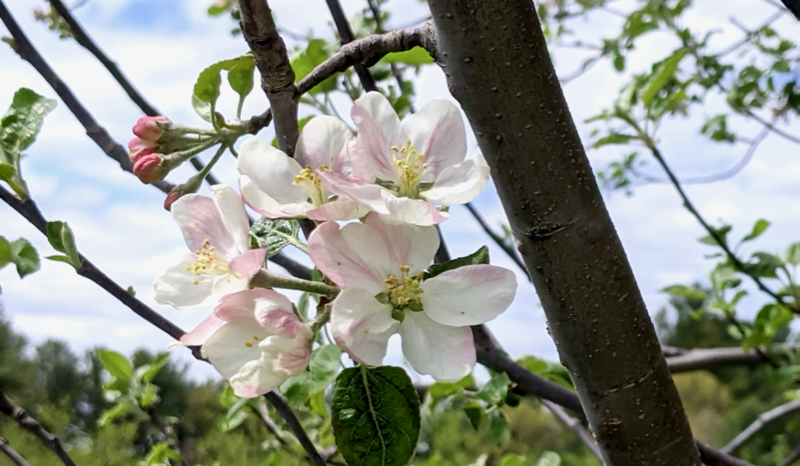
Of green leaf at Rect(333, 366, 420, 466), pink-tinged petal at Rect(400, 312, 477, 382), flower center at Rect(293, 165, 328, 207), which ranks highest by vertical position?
flower center at Rect(293, 165, 328, 207)

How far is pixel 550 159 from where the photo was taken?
35 cm

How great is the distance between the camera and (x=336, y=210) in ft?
1.13

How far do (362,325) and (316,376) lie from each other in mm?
162

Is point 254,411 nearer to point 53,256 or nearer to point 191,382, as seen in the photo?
point 53,256

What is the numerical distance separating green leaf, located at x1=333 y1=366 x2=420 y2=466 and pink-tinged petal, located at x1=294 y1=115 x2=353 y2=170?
0.44 feet

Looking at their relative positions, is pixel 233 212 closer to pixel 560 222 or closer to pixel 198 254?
pixel 198 254

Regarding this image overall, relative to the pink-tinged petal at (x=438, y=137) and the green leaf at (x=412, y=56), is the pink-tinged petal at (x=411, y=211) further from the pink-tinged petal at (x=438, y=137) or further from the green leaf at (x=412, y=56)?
the green leaf at (x=412, y=56)

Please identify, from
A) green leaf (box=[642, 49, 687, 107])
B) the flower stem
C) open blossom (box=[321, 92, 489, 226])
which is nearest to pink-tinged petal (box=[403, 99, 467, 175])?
open blossom (box=[321, 92, 489, 226])

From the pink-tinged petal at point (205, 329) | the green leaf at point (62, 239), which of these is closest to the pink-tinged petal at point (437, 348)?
the pink-tinged petal at point (205, 329)

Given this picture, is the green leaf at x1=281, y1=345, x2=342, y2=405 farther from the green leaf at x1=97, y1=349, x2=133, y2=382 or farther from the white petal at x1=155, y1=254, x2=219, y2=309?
the green leaf at x1=97, y1=349, x2=133, y2=382

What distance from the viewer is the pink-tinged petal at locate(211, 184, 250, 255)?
1.21 ft

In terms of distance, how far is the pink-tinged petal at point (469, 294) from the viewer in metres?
0.34

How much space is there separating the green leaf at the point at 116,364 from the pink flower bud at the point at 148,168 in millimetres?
551

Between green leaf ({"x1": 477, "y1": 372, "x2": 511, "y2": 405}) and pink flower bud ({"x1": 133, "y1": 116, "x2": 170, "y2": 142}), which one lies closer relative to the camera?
pink flower bud ({"x1": 133, "y1": 116, "x2": 170, "y2": 142})
